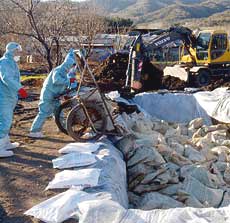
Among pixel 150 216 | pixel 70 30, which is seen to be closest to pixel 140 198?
pixel 150 216

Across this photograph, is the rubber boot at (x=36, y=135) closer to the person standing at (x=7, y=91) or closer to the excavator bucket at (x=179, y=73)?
the person standing at (x=7, y=91)

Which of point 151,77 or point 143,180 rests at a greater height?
point 151,77

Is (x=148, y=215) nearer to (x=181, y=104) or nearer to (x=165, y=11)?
(x=181, y=104)

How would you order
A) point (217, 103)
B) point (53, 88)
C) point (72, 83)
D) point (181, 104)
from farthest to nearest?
point (181, 104) → point (217, 103) → point (72, 83) → point (53, 88)

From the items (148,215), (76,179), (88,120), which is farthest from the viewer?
(88,120)

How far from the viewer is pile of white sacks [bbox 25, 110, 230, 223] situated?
3.79 metres

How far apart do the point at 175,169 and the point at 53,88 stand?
8.42 feet

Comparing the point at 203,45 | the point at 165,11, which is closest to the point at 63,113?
the point at 203,45

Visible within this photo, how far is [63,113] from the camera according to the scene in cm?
774

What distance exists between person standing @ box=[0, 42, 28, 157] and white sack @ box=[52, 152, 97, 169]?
1112mm

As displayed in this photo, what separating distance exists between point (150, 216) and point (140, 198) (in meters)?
1.98

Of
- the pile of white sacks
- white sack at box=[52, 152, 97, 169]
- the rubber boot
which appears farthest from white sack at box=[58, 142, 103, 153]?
the rubber boot

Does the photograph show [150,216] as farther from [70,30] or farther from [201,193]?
[70,30]

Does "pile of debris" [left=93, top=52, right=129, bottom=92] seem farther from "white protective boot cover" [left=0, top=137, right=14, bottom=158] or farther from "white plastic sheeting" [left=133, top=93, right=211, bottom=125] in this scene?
"white protective boot cover" [left=0, top=137, right=14, bottom=158]
